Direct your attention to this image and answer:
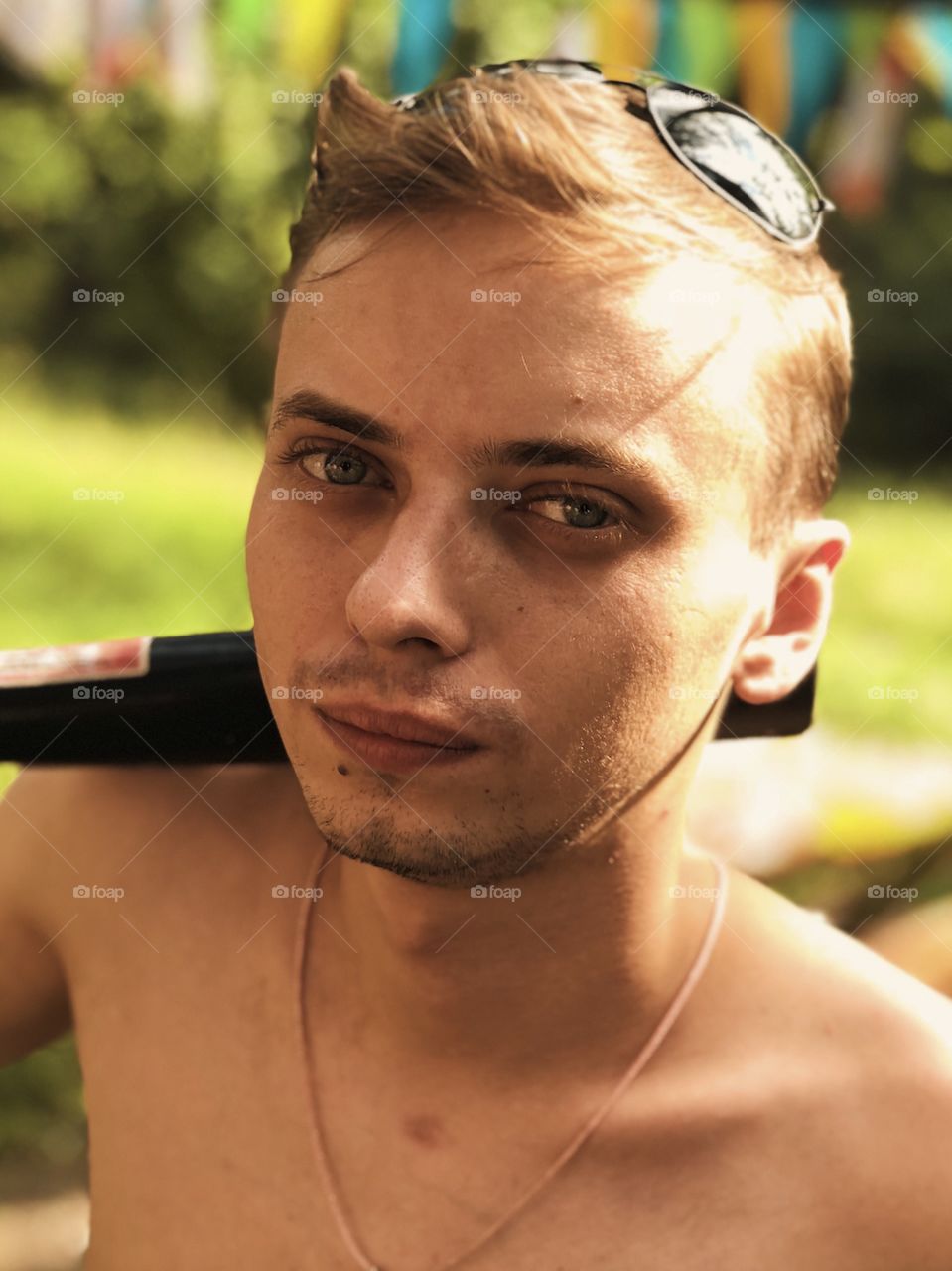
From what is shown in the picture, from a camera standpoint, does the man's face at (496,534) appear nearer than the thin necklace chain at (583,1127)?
Yes

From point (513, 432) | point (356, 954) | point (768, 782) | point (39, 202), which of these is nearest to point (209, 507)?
point (39, 202)

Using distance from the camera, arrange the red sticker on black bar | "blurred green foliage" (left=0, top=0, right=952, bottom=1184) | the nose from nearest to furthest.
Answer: the nose → the red sticker on black bar → "blurred green foliage" (left=0, top=0, right=952, bottom=1184)

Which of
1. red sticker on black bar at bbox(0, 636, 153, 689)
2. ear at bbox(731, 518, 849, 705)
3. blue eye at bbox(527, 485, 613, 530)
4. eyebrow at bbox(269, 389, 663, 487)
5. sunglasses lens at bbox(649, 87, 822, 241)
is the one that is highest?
sunglasses lens at bbox(649, 87, 822, 241)

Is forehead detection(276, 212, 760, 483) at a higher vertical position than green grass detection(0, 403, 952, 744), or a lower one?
higher

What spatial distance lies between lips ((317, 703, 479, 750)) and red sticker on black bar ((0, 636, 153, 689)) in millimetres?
432

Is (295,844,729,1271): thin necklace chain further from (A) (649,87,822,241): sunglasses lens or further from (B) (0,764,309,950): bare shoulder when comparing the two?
(A) (649,87,822,241): sunglasses lens

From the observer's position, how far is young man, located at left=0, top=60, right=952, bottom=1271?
4.57 feet

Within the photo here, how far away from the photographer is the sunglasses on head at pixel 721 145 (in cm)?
154

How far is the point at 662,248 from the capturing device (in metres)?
1.46

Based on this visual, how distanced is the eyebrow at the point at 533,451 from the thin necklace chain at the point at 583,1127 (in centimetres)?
63

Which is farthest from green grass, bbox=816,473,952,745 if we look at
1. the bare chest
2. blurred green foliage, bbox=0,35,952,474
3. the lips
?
the lips

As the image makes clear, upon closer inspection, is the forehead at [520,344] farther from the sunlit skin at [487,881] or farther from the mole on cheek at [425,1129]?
the mole on cheek at [425,1129]

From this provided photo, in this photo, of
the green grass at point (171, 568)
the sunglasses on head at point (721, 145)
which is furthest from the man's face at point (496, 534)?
the green grass at point (171, 568)

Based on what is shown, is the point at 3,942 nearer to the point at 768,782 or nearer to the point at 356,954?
the point at 356,954
